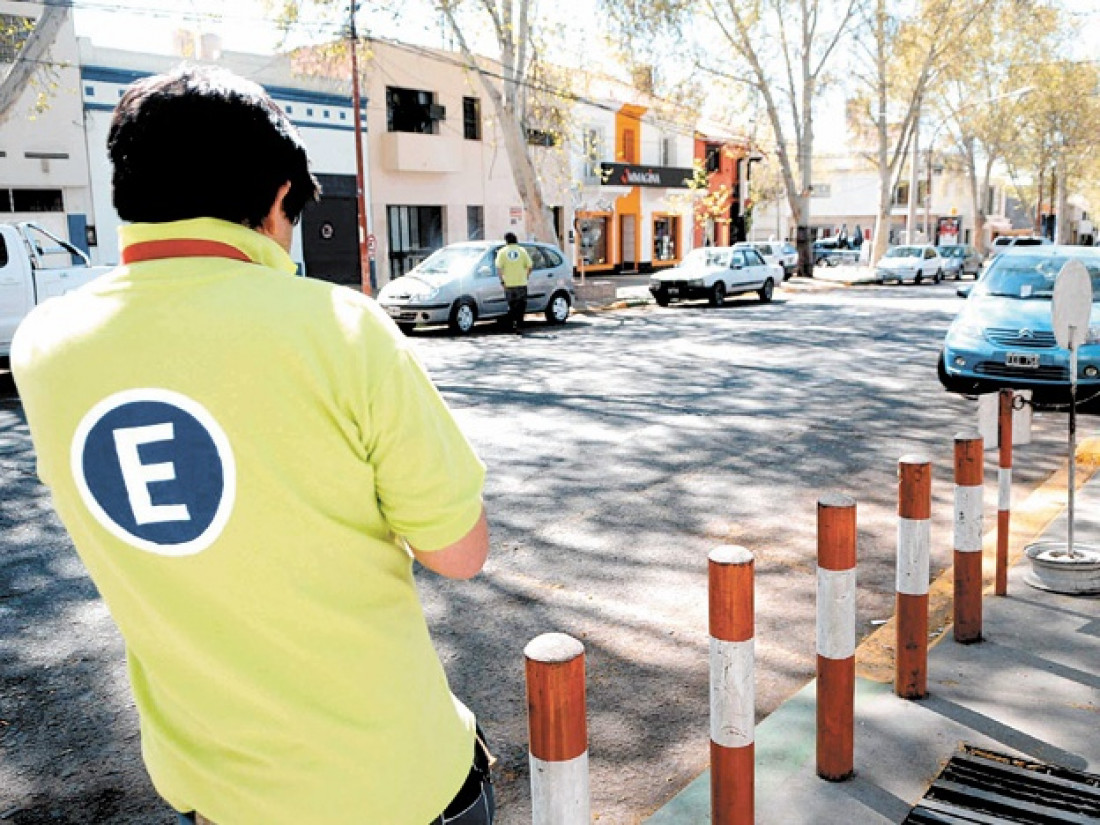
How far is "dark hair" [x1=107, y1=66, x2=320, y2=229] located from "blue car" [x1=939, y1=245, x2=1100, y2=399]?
9126 millimetres

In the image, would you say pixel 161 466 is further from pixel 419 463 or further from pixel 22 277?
pixel 22 277

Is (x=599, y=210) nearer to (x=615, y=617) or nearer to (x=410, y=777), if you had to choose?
(x=615, y=617)

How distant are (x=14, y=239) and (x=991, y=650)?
40.6 ft

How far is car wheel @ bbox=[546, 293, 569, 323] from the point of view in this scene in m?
19.8

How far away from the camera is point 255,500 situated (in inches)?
50.6

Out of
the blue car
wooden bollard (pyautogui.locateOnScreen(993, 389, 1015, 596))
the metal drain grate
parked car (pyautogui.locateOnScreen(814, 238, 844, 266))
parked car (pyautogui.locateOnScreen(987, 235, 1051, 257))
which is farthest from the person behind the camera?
parked car (pyautogui.locateOnScreen(814, 238, 844, 266))

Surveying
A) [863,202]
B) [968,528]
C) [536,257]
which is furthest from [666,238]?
[968,528]

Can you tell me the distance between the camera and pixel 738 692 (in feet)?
8.68

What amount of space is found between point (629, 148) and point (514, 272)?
78.5 feet

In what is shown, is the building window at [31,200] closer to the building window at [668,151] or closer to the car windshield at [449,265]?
the car windshield at [449,265]

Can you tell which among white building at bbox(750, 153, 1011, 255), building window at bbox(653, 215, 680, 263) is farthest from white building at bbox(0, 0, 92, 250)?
white building at bbox(750, 153, 1011, 255)

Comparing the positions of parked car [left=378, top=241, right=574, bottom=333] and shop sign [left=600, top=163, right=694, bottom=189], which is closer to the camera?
parked car [left=378, top=241, right=574, bottom=333]

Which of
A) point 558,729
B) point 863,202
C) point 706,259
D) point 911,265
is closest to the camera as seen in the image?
point 558,729

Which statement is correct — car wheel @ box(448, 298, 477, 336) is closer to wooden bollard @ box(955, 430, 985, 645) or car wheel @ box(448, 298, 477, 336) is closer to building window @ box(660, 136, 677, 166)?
wooden bollard @ box(955, 430, 985, 645)
